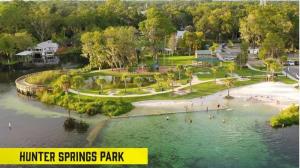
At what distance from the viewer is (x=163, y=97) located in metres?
74.8

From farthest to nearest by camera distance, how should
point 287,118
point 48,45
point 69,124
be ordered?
point 48,45 → point 69,124 → point 287,118

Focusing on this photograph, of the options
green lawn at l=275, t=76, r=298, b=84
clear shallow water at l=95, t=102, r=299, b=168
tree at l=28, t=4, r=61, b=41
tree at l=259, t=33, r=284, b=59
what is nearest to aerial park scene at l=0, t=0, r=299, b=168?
clear shallow water at l=95, t=102, r=299, b=168

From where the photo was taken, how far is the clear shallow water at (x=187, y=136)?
50438mm

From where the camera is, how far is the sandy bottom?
227 feet

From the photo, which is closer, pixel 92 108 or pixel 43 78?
pixel 92 108

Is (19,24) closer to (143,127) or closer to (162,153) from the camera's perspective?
(143,127)

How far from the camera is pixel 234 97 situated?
74.3m

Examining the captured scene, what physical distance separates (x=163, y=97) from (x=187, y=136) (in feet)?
58.3

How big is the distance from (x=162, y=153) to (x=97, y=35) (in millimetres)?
53418

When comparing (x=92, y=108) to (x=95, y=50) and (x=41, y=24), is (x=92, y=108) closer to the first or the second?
(x=95, y=50)

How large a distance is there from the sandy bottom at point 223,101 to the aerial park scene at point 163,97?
167mm

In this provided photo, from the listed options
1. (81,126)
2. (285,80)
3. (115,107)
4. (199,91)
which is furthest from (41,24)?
(285,80)

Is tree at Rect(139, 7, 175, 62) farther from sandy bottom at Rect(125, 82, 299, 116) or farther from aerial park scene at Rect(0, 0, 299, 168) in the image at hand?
sandy bottom at Rect(125, 82, 299, 116)

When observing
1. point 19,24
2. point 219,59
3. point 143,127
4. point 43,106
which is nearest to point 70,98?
point 43,106
